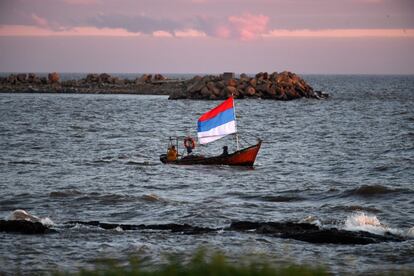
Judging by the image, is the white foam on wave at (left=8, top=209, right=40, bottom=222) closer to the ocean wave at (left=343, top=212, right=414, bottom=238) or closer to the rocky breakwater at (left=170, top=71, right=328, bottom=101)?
the ocean wave at (left=343, top=212, right=414, bottom=238)

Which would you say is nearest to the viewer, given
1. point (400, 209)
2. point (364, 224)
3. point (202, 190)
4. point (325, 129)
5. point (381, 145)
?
point (364, 224)

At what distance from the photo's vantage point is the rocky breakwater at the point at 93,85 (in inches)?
3981

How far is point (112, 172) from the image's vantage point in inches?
1177

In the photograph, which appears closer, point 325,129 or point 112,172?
point 112,172

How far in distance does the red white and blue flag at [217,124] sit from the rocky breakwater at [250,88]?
49450 mm

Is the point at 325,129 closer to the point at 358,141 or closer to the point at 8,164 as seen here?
the point at 358,141

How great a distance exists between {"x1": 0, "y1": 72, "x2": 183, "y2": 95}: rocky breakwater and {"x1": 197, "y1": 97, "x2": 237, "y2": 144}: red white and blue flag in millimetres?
65781

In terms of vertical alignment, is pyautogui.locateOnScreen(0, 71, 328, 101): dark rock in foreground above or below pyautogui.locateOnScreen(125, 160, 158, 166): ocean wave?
above

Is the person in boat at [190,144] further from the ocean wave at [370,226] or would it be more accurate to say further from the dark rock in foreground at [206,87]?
the dark rock in foreground at [206,87]

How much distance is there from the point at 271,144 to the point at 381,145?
5.94 metres

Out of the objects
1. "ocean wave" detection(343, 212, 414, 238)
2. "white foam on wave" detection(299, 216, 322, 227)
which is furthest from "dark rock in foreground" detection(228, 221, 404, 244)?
"white foam on wave" detection(299, 216, 322, 227)

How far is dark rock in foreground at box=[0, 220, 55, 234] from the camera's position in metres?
Answer: 18.2

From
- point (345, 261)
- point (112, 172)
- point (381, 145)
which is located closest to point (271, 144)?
point (381, 145)

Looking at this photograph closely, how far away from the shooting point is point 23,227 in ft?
60.0
